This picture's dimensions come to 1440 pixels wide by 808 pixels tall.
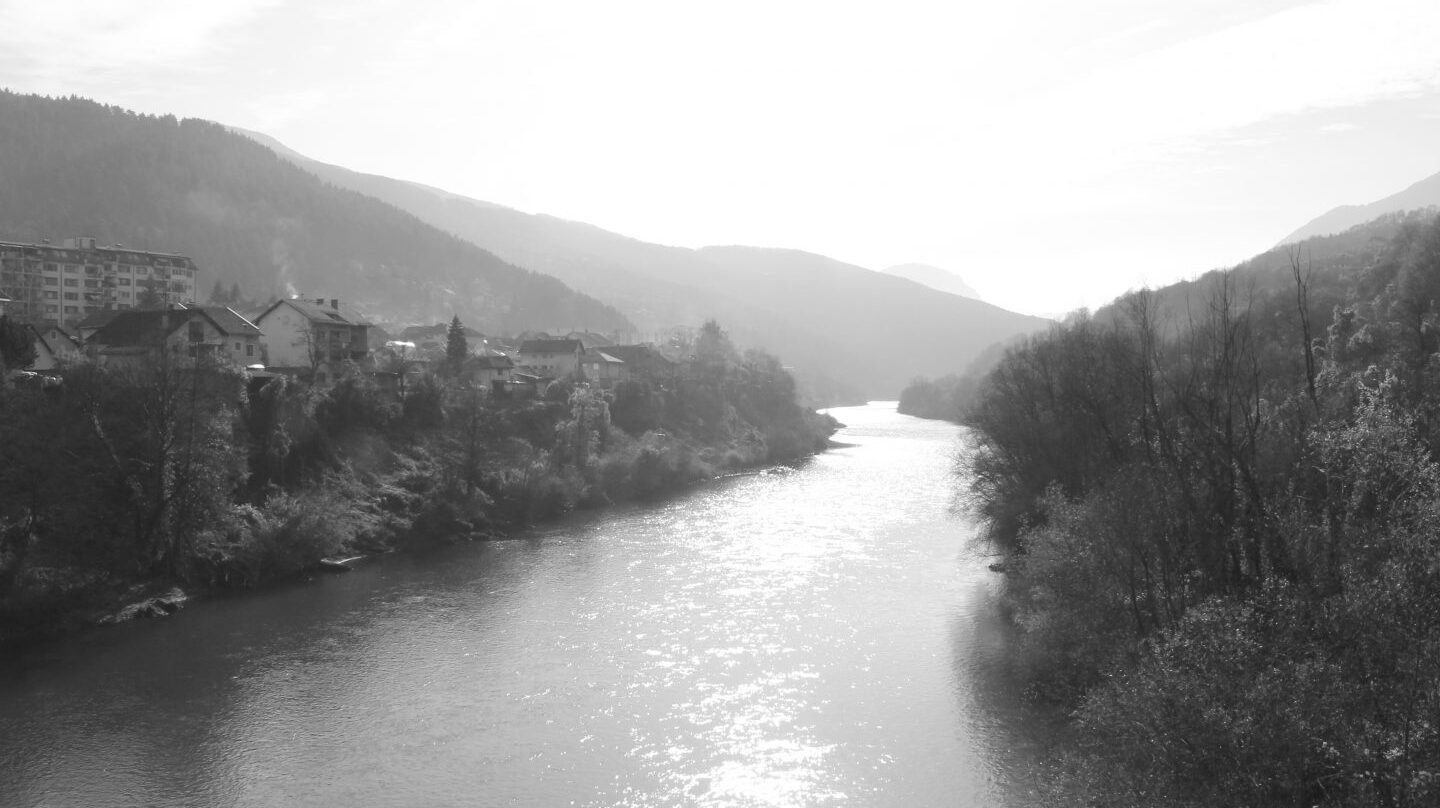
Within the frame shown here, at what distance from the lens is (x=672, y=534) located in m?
37.7

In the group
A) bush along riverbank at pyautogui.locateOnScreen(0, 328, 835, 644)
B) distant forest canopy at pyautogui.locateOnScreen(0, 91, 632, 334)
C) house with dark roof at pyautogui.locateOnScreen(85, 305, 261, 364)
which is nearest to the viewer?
bush along riverbank at pyautogui.locateOnScreen(0, 328, 835, 644)

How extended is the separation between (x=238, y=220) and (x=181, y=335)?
78.0 meters

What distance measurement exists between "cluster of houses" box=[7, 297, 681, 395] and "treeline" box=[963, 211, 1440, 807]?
29.0 m

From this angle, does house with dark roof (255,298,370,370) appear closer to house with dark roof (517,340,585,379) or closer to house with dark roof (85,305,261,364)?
house with dark roof (85,305,261,364)

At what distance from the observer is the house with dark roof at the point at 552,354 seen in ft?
219

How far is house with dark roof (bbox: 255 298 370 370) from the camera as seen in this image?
A: 46.8 metres

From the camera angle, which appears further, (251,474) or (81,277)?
(81,277)

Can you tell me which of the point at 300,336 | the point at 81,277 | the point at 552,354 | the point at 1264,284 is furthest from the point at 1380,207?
the point at 81,277

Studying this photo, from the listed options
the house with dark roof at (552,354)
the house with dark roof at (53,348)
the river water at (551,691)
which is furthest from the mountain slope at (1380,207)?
the house with dark roof at (53,348)

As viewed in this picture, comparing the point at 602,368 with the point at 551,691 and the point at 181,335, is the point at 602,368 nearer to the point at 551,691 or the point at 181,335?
the point at 181,335

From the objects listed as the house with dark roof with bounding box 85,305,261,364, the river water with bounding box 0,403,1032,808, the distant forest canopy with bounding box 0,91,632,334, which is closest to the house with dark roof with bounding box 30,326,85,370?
the house with dark roof with bounding box 85,305,261,364

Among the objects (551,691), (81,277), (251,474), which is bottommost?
(551,691)

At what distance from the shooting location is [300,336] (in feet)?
156

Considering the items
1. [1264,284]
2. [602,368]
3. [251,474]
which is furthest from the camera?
[602,368]
